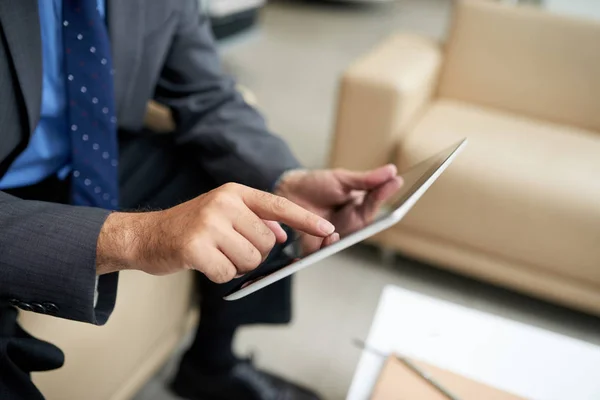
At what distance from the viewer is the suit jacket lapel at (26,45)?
0.73 metres

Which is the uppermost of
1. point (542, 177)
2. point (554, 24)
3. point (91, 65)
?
point (554, 24)

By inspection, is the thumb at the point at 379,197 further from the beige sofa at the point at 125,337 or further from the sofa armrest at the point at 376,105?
the sofa armrest at the point at 376,105

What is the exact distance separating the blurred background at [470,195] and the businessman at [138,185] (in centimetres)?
17

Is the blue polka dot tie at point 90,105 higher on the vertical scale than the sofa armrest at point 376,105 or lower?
lower

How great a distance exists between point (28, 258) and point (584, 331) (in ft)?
4.44

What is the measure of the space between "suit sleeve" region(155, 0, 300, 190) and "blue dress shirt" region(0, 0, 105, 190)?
0.21 m

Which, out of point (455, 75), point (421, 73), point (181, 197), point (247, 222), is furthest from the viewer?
point (455, 75)

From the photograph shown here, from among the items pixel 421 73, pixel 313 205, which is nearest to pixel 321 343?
pixel 313 205

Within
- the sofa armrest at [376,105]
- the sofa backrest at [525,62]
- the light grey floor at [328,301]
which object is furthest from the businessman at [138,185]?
the sofa backrest at [525,62]

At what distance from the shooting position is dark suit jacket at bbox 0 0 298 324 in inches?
24.6

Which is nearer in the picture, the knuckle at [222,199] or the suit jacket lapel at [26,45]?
the knuckle at [222,199]

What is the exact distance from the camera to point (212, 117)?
3.41 ft

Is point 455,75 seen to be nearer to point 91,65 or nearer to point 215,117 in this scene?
point 215,117

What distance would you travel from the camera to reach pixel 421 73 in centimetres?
156
